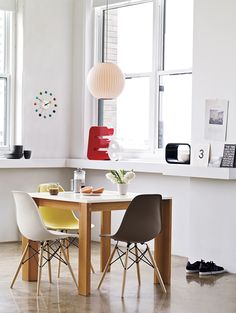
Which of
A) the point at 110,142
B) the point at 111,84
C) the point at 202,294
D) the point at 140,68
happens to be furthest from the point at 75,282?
the point at 140,68

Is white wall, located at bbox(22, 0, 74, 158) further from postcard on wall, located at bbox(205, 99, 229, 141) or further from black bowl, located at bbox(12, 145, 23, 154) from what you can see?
postcard on wall, located at bbox(205, 99, 229, 141)

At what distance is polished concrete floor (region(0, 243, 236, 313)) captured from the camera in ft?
16.9

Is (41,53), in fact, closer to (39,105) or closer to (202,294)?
(39,105)

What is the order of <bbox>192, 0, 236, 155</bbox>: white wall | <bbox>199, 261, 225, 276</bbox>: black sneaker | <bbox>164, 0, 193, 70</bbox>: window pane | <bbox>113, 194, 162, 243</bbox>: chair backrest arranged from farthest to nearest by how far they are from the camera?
<bbox>164, 0, 193, 70</bbox>: window pane → <bbox>192, 0, 236, 155</bbox>: white wall → <bbox>199, 261, 225, 276</bbox>: black sneaker → <bbox>113, 194, 162, 243</bbox>: chair backrest

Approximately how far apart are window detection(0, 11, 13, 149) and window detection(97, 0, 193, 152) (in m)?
1.13

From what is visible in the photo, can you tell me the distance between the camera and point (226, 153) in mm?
6559

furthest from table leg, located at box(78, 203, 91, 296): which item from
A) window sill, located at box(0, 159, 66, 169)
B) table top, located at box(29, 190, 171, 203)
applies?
window sill, located at box(0, 159, 66, 169)

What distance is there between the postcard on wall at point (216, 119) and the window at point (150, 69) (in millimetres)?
857

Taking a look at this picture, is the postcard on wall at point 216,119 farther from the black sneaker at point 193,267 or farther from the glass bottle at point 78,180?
the glass bottle at point 78,180

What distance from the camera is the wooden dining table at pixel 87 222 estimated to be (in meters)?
5.56

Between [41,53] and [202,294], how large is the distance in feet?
13.1

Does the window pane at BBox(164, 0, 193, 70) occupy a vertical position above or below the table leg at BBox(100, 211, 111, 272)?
above

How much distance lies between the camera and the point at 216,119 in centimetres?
671

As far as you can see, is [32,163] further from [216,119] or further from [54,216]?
[216,119]
